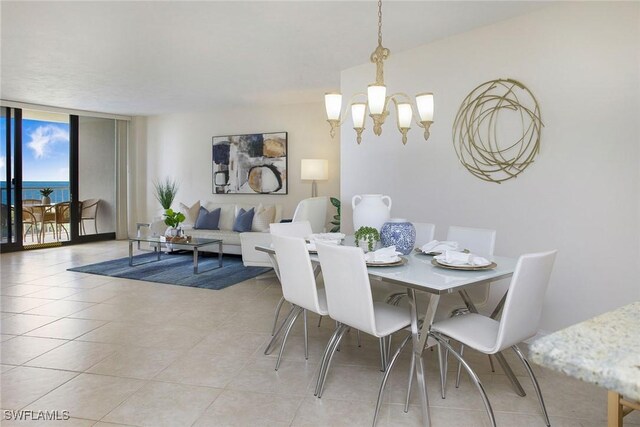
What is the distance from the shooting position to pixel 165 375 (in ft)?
8.64

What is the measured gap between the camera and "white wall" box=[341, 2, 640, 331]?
280 centimetres

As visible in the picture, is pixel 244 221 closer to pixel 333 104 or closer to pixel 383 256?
pixel 333 104

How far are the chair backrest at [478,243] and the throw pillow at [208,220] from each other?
4.70 metres

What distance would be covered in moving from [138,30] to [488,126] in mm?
3052

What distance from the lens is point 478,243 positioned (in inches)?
118

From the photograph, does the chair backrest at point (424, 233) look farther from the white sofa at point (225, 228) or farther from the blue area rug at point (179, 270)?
the white sofa at point (225, 228)

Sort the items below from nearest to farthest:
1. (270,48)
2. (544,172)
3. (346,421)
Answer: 1. (346,421)
2. (544,172)
3. (270,48)

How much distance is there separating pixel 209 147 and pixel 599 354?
774cm

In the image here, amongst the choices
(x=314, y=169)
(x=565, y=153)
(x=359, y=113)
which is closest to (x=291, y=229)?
(x=359, y=113)

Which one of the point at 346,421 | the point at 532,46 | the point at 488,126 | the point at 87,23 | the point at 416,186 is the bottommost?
the point at 346,421

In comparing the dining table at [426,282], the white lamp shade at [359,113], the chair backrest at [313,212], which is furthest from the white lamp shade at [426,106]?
the chair backrest at [313,212]

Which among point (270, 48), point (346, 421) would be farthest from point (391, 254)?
point (270, 48)

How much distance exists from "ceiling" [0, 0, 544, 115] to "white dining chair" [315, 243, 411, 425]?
6.50 ft

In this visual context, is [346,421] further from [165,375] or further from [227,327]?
[227,327]
